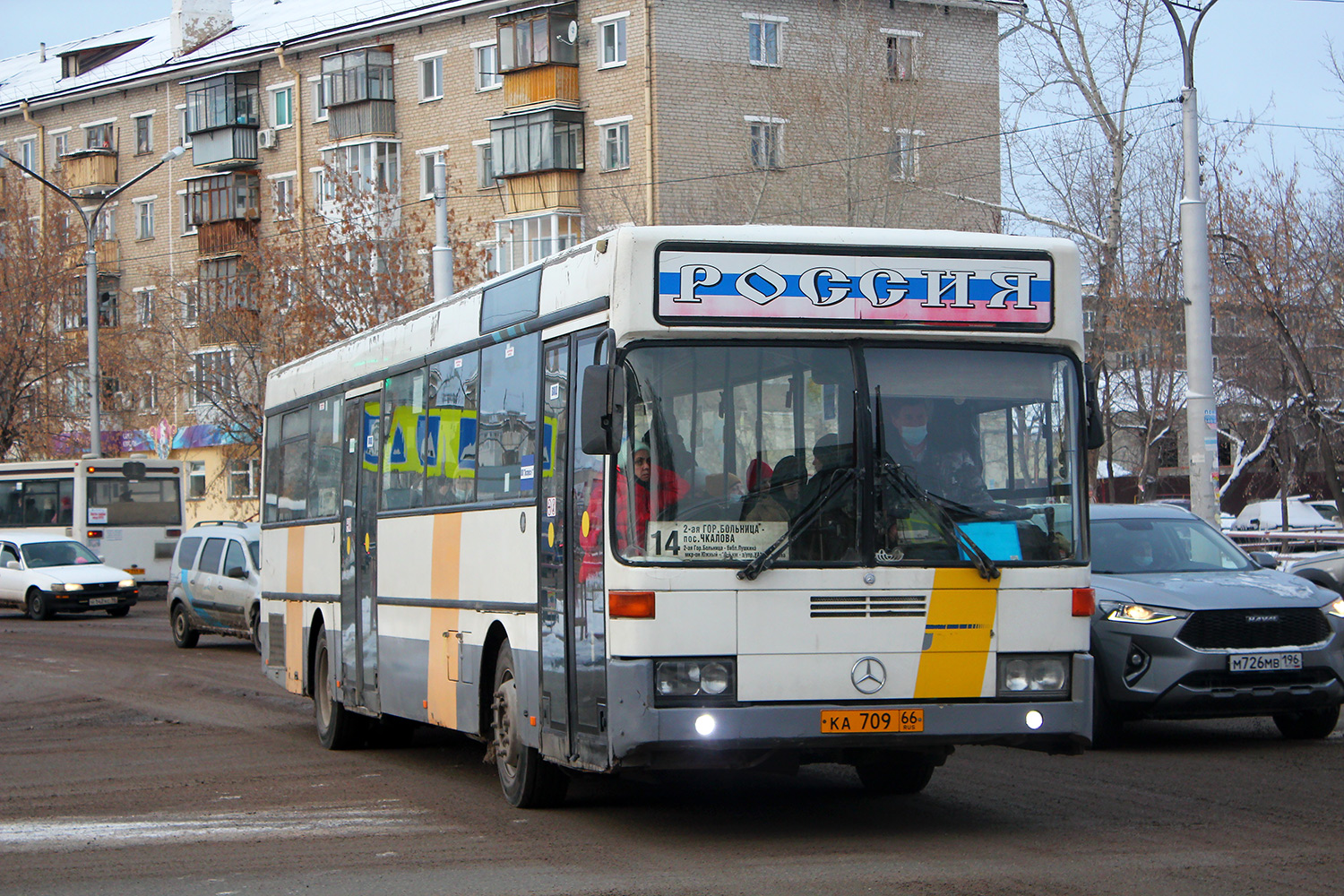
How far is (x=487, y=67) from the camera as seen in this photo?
55438 mm

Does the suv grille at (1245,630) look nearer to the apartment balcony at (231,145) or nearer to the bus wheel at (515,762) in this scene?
the bus wheel at (515,762)

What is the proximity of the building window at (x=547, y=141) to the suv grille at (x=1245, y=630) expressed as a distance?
136ft

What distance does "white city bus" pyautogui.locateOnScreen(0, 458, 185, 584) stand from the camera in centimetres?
4022

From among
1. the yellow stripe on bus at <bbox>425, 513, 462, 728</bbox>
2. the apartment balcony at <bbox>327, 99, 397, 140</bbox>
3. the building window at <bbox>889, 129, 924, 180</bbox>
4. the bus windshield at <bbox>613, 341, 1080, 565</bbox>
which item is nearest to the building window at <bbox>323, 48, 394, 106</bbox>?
the apartment balcony at <bbox>327, 99, 397, 140</bbox>

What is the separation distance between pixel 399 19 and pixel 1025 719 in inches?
2021

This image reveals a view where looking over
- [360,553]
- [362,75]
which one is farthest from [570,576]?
[362,75]

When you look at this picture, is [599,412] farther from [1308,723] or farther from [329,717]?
[1308,723]

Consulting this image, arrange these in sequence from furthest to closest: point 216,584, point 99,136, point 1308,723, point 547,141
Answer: point 99,136 < point 547,141 < point 216,584 < point 1308,723

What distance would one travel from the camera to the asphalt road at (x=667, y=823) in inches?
313

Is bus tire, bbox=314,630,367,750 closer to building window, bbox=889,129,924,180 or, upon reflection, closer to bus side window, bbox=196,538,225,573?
bus side window, bbox=196,538,225,573

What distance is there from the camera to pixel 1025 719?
8.71 meters

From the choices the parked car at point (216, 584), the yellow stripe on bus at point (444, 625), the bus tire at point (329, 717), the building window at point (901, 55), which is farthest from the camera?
the building window at point (901, 55)

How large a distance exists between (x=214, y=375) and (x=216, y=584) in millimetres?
25540

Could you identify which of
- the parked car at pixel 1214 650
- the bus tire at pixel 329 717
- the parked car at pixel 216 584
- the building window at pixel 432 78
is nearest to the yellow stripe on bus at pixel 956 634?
the parked car at pixel 1214 650
